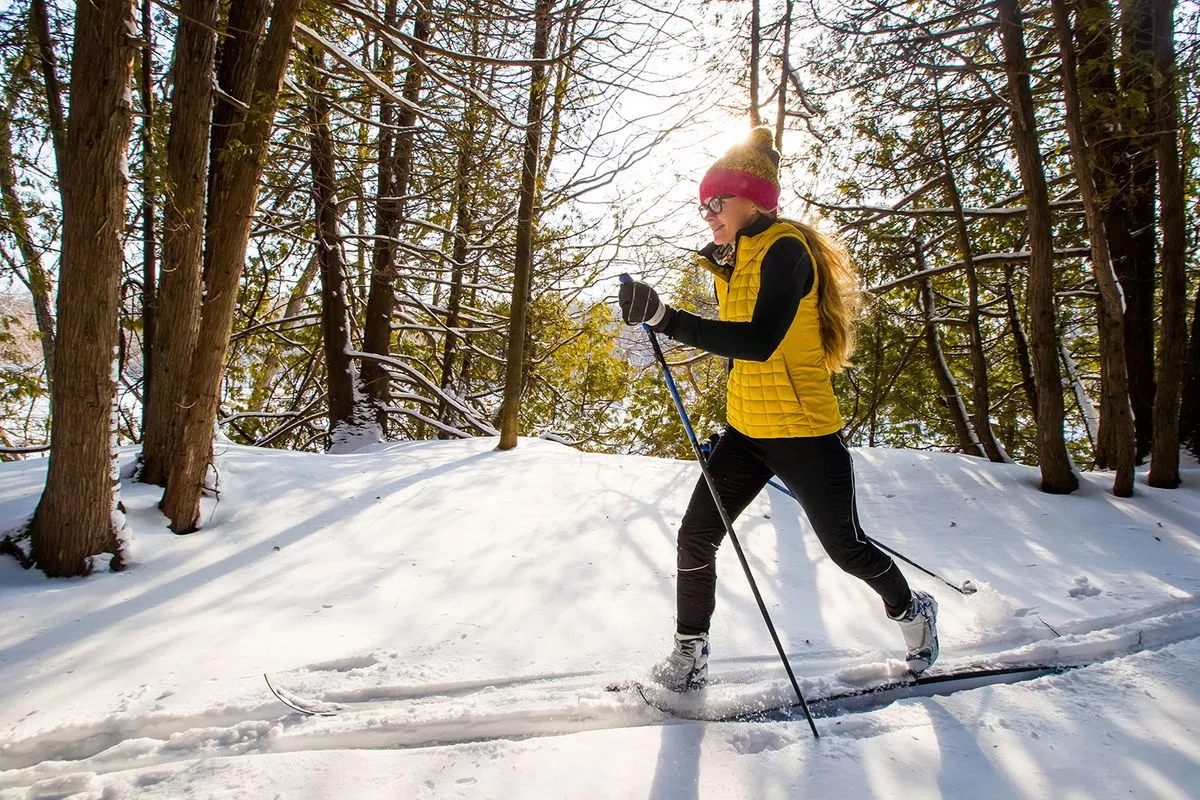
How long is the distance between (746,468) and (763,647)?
0.96 meters

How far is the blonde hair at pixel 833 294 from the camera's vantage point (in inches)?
90.2

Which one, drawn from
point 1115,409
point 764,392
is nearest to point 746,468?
point 764,392

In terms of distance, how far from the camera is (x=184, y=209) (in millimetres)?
3494

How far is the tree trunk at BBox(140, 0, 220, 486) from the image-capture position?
345cm

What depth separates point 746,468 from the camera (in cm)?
247

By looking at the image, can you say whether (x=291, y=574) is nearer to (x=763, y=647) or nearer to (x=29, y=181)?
(x=763, y=647)

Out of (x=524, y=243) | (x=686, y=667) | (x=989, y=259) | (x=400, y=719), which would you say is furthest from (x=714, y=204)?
(x=989, y=259)

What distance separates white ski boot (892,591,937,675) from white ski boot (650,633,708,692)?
793mm

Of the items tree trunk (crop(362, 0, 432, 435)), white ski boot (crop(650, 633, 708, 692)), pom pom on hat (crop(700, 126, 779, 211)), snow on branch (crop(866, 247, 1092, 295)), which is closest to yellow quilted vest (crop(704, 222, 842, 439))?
pom pom on hat (crop(700, 126, 779, 211))

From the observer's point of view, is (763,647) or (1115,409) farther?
(1115,409)

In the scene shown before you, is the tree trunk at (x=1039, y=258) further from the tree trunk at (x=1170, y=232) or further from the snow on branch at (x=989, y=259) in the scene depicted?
the snow on branch at (x=989, y=259)

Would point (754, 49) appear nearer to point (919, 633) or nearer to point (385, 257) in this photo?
point (385, 257)

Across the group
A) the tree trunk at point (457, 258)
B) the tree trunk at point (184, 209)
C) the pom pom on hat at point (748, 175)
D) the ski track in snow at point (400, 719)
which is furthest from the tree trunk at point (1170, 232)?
the tree trunk at point (184, 209)

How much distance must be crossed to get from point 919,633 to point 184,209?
413 cm
